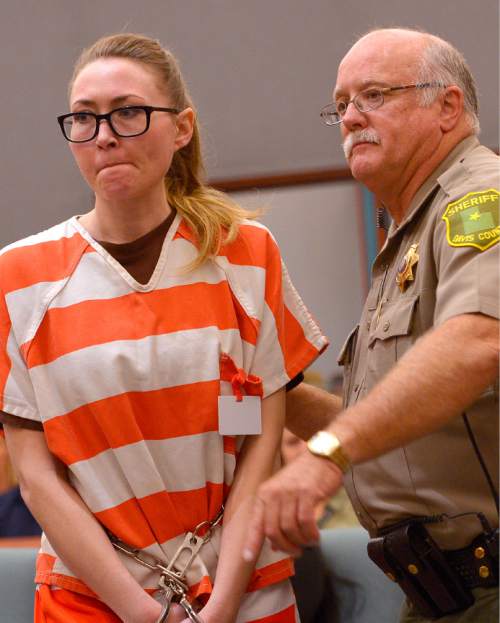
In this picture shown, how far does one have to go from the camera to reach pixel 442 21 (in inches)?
193

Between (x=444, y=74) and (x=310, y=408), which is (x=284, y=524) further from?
(x=444, y=74)

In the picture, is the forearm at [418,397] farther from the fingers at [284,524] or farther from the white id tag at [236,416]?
the white id tag at [236,416]

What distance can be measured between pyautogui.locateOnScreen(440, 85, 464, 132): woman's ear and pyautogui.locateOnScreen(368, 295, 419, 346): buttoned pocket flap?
39cm

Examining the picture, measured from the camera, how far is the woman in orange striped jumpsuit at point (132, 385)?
194 cm

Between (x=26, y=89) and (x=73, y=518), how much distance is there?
3.76 m

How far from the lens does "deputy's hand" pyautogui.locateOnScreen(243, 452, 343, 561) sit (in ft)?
5.00

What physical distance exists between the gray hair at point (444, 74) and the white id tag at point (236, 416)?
694mm

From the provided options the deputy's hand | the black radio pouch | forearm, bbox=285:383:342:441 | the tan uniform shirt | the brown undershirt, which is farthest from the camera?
forearm, bbox=285:383:342:441

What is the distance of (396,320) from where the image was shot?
1.91 metres

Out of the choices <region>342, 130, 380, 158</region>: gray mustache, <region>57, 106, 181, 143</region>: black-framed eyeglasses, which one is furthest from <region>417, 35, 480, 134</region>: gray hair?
<region>57, 106, 181, 143</region>: black-framed eyeglasses

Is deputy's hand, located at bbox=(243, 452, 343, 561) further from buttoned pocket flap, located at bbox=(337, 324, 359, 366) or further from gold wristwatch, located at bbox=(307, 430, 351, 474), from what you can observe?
buttoned pocket flap, located at bbox=(337, 324, 359, 366)

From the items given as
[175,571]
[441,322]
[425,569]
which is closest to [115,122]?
[441,322]

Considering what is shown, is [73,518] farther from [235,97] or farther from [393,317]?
[235,97]

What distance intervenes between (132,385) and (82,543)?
0.31m
